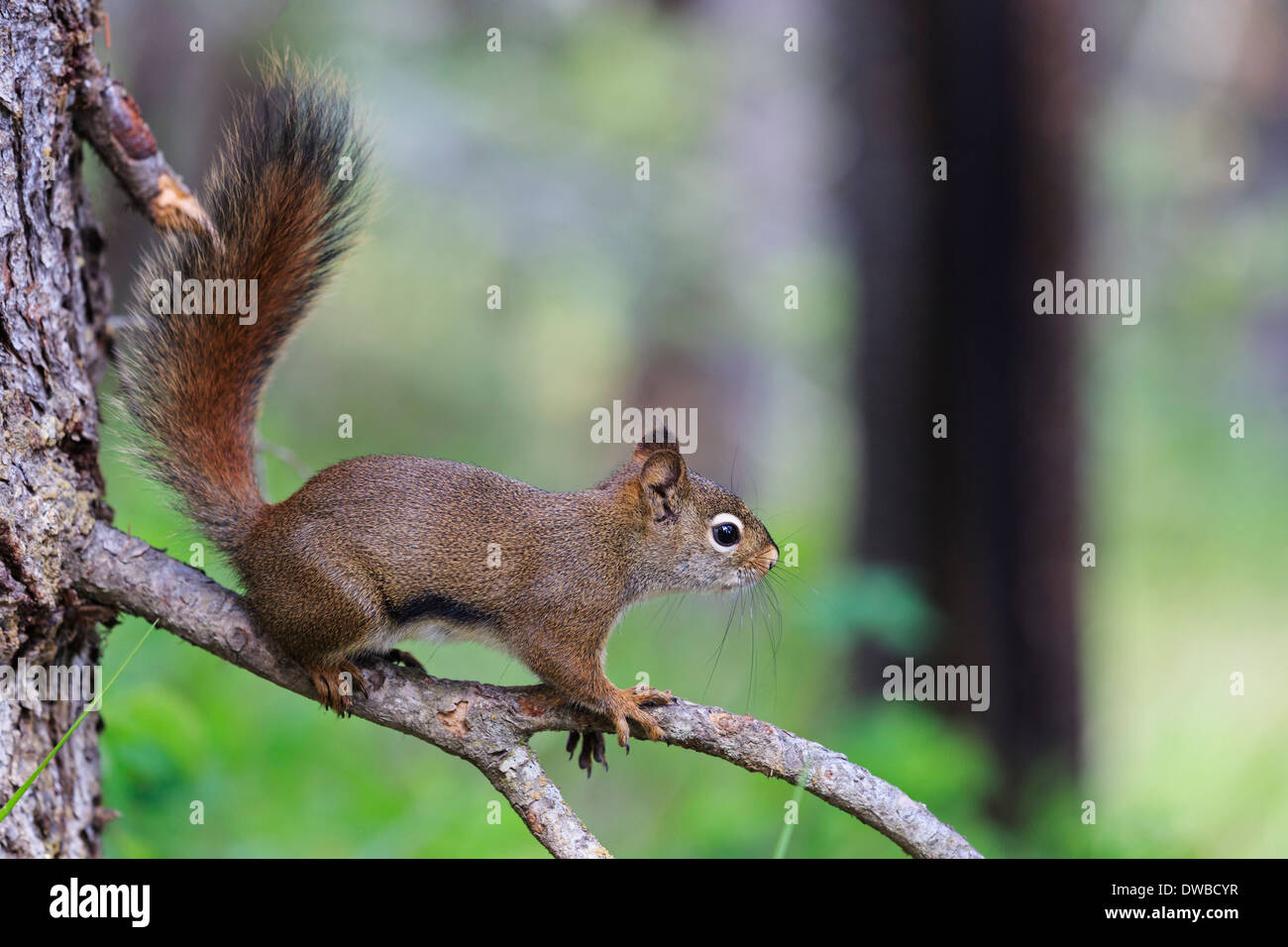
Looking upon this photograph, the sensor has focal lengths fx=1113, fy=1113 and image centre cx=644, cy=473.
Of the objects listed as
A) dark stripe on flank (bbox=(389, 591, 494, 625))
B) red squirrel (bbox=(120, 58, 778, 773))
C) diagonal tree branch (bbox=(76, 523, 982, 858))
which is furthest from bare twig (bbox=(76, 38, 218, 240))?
dark stripe on flank (bbox=(389, 591, 494, 625))

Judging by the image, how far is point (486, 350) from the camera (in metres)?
12.8

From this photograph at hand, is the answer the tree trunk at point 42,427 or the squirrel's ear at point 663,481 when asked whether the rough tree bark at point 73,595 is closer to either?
the tree trunk at point 42,427

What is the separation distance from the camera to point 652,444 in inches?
121

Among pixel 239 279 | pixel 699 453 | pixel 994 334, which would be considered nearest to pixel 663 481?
pixel 239 279

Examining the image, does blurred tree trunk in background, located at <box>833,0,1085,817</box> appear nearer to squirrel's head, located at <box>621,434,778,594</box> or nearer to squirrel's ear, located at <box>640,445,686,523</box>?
squirrel's head, located at <box>621,434,778,594</box>

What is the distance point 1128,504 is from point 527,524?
9.77 metres

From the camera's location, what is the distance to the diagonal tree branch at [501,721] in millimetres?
1984

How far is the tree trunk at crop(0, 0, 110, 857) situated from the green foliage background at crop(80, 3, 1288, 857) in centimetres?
25

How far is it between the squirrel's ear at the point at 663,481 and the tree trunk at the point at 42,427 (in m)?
1.27

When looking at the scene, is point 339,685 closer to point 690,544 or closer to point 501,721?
point 501,721

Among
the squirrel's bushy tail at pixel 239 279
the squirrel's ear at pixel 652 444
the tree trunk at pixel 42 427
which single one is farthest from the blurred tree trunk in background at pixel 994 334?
the tree trunk at pixel 42 427

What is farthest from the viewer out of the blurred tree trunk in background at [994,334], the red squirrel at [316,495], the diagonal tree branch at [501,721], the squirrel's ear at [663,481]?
the blurred tree trunk in background at [994,334]

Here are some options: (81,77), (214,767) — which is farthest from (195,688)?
(81,77)

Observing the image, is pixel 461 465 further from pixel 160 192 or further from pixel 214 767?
pixel 214 767
